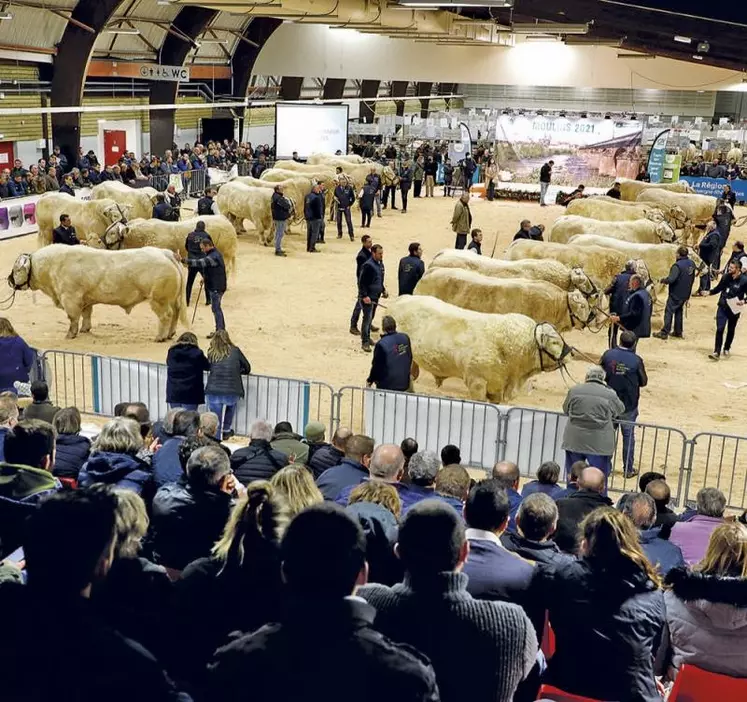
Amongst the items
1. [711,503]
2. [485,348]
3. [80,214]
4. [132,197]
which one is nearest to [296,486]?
[711,503]

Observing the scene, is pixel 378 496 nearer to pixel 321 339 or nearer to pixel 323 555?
pixel 323 555

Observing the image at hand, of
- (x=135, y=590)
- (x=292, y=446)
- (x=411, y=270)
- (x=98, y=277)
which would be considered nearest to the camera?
(x=135, y=590)

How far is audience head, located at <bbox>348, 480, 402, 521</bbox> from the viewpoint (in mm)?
4363

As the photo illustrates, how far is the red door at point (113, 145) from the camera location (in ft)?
97.1

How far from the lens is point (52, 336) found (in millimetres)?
12750

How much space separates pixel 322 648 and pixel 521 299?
961cm

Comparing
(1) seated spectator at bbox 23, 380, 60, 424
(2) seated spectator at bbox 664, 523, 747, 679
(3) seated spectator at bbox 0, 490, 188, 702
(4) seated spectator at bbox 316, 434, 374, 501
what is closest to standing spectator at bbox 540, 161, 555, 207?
(1) seated spectator at bbox 23, 380, 60, 424

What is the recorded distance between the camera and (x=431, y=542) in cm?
263

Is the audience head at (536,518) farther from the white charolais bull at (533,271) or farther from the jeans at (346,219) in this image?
the jeans at (346,219)

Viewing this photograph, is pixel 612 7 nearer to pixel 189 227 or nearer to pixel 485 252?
pixel 485 252

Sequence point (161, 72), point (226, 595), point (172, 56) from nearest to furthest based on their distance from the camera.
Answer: point (226, 595)
point (161, 72)
point (172, 56)

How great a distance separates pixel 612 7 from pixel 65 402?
11.0 meters

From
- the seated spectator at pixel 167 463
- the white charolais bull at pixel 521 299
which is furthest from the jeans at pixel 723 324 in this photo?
the seated spectator at pixel 167 463

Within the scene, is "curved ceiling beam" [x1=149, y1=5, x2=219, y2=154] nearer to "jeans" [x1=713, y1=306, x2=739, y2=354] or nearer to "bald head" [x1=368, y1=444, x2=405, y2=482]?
"jeans" [x1=713, y1=306, x2=739, y2=354]
